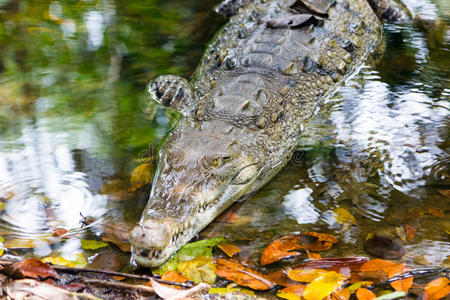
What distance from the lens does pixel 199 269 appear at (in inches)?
103

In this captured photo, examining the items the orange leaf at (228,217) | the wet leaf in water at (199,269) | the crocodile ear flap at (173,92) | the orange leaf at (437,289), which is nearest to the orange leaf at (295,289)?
the wet leaf in water at (199,269)

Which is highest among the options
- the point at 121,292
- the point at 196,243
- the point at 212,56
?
the point at 212,56

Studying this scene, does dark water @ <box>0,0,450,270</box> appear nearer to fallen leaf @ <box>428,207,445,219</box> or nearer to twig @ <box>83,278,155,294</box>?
fallen leaf @ <box>428,207,445,219</box>

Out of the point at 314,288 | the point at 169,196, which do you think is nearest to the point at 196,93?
the point at 169,196

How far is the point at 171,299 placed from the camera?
208cm

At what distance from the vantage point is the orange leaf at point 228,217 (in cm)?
314

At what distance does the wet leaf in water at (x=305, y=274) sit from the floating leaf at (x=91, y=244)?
3.79ft

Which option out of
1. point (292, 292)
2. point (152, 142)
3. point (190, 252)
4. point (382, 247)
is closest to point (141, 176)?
point (152, 142)

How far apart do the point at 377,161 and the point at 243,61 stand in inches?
60.8

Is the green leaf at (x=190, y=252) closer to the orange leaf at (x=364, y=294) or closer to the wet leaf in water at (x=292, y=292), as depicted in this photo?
the wet leaf in water at (x=292, y=292)

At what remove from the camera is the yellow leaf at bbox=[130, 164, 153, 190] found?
11.1 feet

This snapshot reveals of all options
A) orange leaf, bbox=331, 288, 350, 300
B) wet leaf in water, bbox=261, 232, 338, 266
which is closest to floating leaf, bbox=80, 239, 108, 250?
wet leaf in water, bbox=261, 232, 338, 266

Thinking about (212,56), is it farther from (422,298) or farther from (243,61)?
(422,298)

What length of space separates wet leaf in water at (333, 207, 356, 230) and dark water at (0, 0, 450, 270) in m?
0.03
